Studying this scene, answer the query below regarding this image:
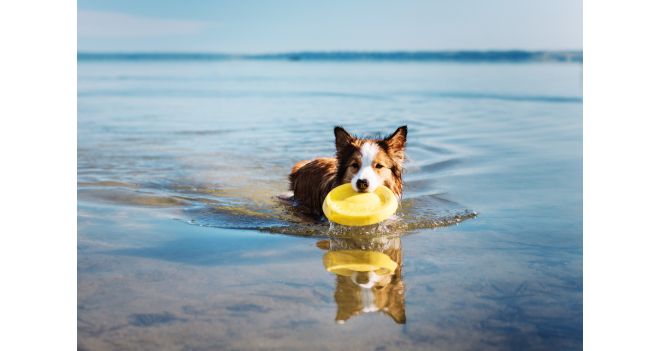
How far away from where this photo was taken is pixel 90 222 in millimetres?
6293

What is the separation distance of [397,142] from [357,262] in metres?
1.28

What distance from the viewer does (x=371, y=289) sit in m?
A: 4.40

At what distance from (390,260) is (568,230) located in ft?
6.01

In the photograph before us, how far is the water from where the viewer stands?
381 cm

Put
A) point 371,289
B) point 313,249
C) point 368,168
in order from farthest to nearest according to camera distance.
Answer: point 368,168 < point 313,249 < point 371,289

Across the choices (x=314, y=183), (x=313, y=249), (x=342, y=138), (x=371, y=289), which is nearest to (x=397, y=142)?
(x=342, y=138)

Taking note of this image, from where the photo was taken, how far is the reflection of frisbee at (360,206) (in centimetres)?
541

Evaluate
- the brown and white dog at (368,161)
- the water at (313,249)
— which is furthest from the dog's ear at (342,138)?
the water at (313,249)

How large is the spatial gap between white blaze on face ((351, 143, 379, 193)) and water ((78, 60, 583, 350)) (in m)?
0.52

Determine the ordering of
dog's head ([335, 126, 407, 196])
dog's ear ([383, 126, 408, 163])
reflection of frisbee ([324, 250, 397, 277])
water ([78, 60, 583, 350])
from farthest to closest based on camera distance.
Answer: dog's ear ([383, 126, 408, 163]), dog's head ([335, 126, 407, 196]), reflection of frisbee ([324, 250, 397, 277]), water ([78, 60, 583, 350])

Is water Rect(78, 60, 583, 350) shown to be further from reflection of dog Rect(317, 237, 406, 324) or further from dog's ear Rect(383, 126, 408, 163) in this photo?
dog's ear Rect(383, 126, 408, 163)

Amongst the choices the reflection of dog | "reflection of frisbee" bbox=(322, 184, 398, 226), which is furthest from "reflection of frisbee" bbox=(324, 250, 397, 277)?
"reflection of frisbee" bbox=(322, 184, 398, 226)

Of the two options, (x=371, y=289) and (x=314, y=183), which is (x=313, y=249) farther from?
(x=314, y=183)
